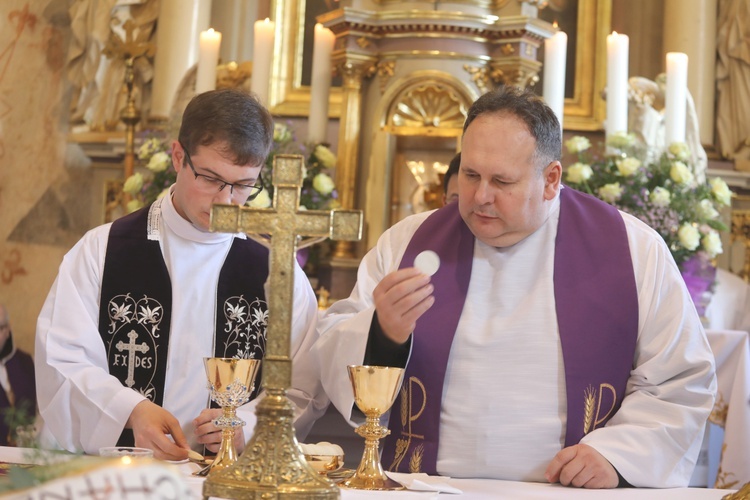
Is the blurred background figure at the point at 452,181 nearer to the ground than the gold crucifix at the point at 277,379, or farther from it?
farther from it

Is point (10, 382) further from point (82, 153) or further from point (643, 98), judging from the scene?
point (643, 98)

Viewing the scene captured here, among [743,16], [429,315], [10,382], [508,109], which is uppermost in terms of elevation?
[743,16]

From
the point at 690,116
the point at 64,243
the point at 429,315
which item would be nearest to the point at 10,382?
the point at 64,243

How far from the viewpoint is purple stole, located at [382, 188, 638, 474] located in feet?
9.93

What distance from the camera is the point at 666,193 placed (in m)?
5.47

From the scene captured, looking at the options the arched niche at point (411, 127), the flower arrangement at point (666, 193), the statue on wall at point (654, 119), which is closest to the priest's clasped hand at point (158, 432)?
the flower arrangement at point (666, 193)

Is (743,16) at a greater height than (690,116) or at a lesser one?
greater

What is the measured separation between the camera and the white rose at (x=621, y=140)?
227 inches

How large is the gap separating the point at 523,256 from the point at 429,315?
37 centimetres

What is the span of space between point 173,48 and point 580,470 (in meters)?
5.63

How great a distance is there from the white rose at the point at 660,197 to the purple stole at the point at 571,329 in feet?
7.18

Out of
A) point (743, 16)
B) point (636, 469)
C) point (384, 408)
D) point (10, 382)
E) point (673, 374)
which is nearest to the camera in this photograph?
point (384, 408)

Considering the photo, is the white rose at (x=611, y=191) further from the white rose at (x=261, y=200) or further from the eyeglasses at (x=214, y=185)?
the eyeglasses at (x=214, y=185)

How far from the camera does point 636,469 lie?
2.75 meters
